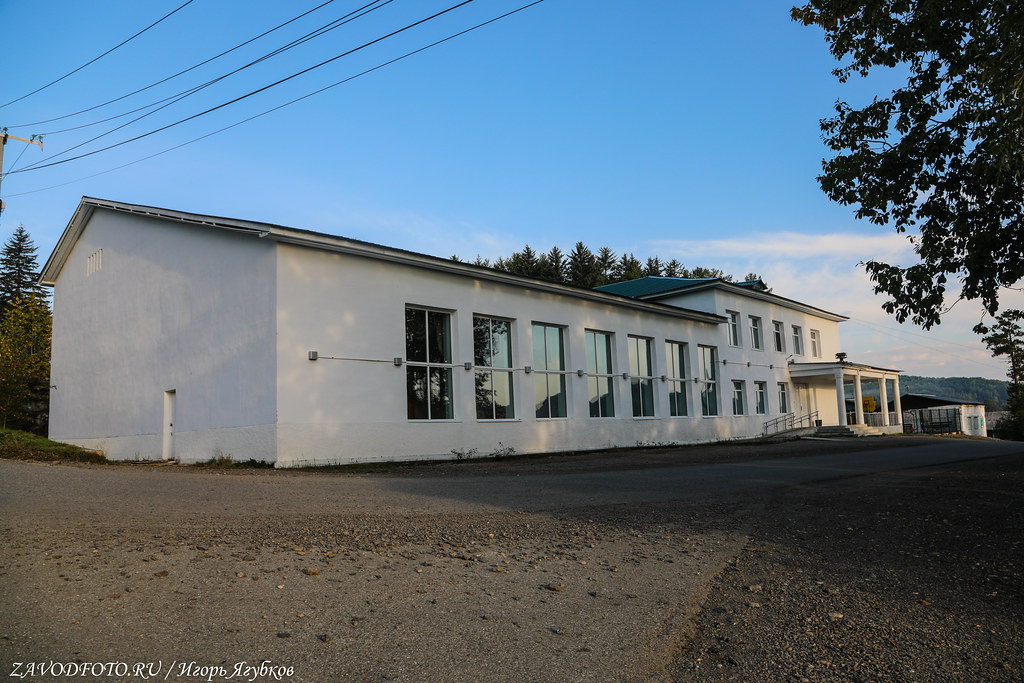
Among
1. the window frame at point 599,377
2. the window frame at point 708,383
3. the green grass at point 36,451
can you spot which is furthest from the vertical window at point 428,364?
the window frame at point 708,383

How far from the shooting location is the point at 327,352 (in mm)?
19109

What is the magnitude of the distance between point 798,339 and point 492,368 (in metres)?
28.2

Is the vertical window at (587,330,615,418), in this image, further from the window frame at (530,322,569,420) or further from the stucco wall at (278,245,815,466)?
the window frame at (530,322,569,420)

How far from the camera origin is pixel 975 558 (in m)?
6.59

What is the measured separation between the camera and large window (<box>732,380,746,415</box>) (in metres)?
36.6

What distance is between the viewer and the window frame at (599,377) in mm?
27391

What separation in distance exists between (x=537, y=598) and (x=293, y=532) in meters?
3.01

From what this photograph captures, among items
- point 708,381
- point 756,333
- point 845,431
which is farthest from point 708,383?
point 845,431

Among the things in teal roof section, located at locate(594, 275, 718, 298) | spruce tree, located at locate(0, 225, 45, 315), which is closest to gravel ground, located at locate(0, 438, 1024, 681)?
teal roof section, located at locate(594, 275, 718, 298)

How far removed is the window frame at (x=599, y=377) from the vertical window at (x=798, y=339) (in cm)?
2071

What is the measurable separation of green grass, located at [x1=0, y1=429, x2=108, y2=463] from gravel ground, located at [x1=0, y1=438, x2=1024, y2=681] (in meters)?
10.8

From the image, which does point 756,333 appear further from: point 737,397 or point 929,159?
point 929,159

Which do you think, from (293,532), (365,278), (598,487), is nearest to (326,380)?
(365,278)

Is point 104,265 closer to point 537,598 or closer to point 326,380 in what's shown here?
point 326,380
